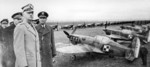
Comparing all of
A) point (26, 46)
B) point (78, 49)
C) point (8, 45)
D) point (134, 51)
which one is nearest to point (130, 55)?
point (134, 51)

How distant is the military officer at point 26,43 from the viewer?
133 inches

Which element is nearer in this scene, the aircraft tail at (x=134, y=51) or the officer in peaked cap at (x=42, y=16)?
the officer in peaked cap at (x=42, y=16)

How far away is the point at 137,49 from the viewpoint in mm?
9500

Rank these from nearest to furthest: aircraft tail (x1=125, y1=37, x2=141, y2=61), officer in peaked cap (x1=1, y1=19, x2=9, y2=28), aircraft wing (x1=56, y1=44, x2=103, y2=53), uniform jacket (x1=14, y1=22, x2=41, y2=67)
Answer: uniform jacket (x1=14, y1=22, x2=41, y2=67) → officer in peaked cap (x1=1, y1=19, x2=9, y2=28) → aircraft tail (x1=125, y1=37, x2=141, y2=61) → aircraft wing (x1=56, y1=44, x2=103, y2=53)

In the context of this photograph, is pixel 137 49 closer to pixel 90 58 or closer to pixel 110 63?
pixel 110 63

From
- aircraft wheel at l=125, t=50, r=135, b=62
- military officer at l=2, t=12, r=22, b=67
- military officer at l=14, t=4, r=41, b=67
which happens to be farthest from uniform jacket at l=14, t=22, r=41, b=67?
aircraft wheel at l=125, t=50, r=135, b=62

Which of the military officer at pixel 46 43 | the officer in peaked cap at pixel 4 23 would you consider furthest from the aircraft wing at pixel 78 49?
the military officer at pixel 46 43

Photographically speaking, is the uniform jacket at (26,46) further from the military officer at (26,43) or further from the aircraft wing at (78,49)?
the aircraft wing at (78,49)

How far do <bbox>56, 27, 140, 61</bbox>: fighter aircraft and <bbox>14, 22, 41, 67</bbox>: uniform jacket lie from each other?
6702 millimetres

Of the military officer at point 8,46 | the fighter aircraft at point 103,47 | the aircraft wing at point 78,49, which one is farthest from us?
Result: the aircraft wing at point 78,49

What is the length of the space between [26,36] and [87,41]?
28.6 ft

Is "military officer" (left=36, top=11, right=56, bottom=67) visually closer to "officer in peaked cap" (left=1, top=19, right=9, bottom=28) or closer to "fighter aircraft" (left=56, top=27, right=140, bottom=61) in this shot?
"officer in peaked cap" (left=1, top=19, right=9, bottom=28)

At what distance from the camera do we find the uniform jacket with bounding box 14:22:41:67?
339cm

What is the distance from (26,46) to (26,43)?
46 millimetres
